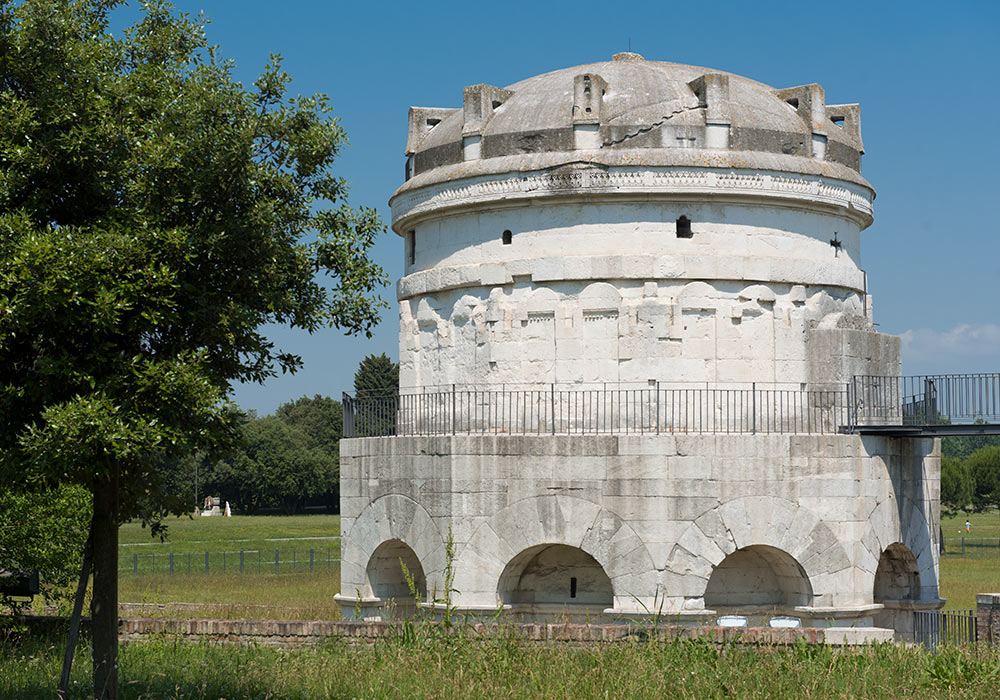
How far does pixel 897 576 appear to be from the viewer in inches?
865

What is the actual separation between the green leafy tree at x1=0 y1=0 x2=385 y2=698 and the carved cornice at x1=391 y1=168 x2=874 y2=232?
865 centimetres

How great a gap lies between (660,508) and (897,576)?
583 centimetres

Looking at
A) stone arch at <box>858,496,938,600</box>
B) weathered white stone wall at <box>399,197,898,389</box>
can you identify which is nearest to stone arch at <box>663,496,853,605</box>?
stone arch at <box>858,496,938,600</box>

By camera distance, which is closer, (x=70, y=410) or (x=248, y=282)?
(x=70, y=410)

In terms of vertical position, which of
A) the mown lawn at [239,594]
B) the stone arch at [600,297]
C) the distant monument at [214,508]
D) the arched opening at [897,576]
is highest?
the stone arch at [600,297]

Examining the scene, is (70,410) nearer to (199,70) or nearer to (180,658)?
(199,70)

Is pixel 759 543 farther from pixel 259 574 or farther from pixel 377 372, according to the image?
pixel 377 372

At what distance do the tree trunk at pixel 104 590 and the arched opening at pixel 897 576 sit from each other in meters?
14.3

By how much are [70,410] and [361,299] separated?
149 inches

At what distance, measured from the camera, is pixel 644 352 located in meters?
20.8

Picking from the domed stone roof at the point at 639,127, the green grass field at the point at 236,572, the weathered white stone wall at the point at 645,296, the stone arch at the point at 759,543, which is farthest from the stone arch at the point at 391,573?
the domed stone roof at the point at 639,127

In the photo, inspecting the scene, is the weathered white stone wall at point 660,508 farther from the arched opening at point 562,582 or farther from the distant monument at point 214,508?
the distant monument at point 214,508

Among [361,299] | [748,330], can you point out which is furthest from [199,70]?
[748,330]

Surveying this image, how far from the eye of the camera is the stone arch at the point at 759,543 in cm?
1888
